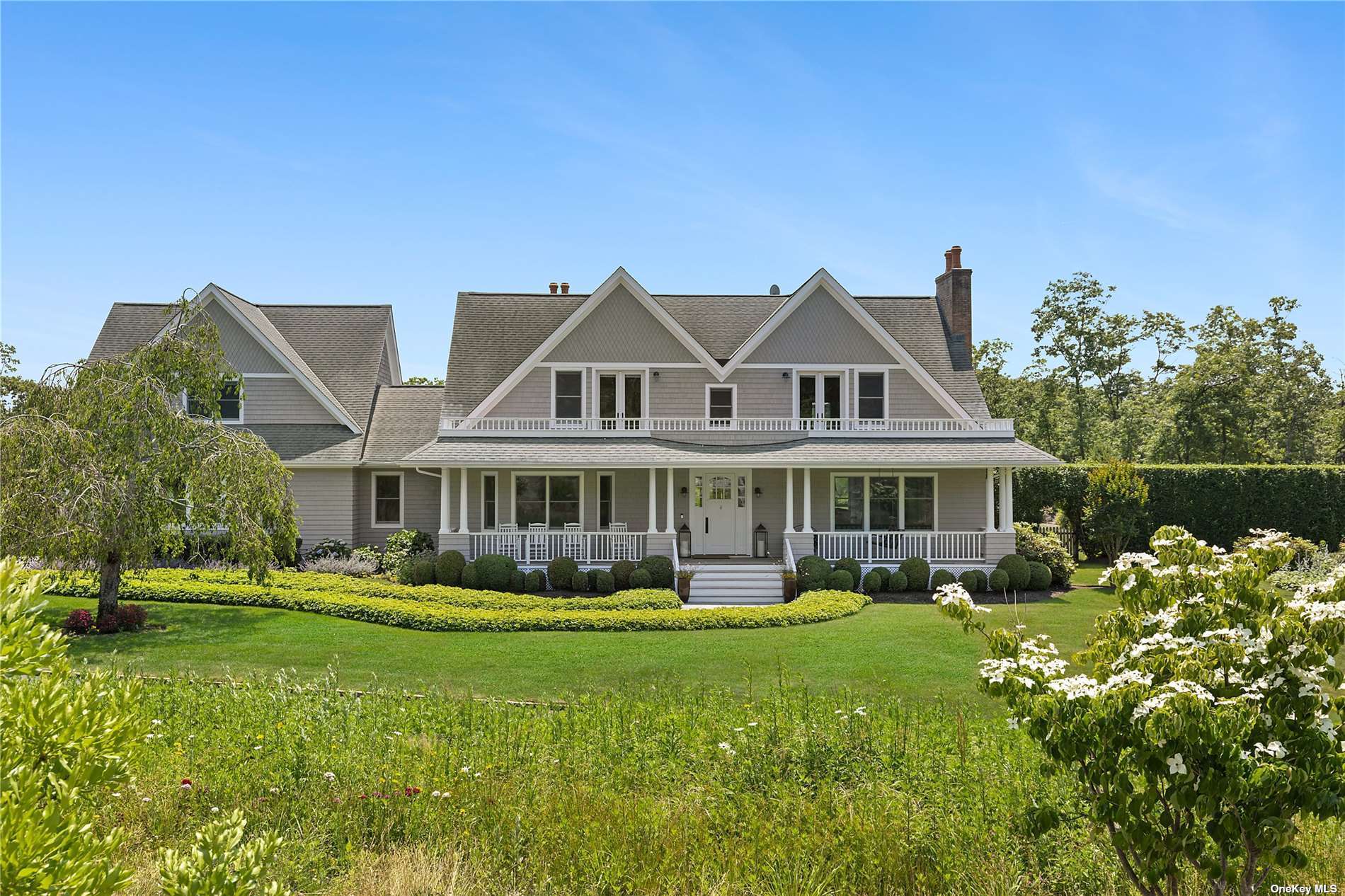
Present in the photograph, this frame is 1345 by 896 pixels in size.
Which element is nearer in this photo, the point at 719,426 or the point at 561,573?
the point at 561,573

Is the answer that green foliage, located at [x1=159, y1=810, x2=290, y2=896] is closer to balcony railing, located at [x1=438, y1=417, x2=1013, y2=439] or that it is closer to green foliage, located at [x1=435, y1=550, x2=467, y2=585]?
green foliage, located at [x1=435, y1=550, x2=467, y2=585]

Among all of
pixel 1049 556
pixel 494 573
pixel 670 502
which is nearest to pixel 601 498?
pixel 670 502

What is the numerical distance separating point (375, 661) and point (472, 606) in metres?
5.02

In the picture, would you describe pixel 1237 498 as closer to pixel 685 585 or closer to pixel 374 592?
pixel 685 585

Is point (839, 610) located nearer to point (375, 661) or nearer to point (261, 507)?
point (375, 661)

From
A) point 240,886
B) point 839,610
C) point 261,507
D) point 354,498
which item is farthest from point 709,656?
point 354,498

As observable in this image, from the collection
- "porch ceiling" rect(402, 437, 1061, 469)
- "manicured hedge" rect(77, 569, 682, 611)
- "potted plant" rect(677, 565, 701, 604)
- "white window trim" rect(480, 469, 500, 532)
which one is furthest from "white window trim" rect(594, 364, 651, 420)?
"manicured hedge" rect(77, 569, 682, 611)

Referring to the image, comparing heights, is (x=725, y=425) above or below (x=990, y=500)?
above

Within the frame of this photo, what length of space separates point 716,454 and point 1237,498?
1760 cm

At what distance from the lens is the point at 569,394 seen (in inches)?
Answer: 957

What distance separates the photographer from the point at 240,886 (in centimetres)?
241

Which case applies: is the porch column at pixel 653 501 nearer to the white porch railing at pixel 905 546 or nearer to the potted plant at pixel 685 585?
the potted plant at pixel 685 585

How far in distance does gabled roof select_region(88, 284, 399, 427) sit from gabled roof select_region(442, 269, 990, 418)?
11.8ft

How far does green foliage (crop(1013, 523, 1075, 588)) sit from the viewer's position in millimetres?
22016
